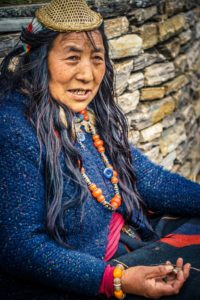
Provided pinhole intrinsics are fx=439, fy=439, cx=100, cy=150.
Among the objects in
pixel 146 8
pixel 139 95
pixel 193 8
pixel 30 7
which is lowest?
pixel 139 95

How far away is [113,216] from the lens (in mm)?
2320

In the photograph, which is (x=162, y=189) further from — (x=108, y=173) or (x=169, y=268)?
(x=169, y=268)

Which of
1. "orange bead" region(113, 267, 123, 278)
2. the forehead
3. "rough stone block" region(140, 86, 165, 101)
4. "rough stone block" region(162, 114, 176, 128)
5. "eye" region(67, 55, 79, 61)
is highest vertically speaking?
the forehead

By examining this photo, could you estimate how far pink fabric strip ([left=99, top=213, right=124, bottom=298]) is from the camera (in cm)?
187

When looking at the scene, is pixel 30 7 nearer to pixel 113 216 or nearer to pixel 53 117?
pixel 53 117

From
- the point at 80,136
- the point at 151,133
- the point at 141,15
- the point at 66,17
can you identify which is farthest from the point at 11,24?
the point at 151,133

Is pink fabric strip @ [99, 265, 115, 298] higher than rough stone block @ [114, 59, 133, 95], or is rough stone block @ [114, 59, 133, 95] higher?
rough stone block @ [114, 59, 133, 95]

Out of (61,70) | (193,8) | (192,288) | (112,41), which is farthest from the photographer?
(193,8)

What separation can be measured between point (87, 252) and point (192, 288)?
21.0 inches

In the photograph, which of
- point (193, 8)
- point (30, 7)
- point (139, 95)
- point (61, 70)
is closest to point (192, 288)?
point (61, 70)

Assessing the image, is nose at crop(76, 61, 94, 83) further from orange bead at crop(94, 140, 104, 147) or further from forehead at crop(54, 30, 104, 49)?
orange bead at crop(94, 140, 104, 147)

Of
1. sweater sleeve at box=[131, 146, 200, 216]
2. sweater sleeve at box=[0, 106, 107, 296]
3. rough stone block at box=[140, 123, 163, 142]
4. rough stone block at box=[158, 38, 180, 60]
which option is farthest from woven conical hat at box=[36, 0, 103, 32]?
rough stone block at box=[158, 38, 180, 60]

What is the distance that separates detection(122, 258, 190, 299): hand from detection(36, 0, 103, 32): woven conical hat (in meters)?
1.11

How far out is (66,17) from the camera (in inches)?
78.9
